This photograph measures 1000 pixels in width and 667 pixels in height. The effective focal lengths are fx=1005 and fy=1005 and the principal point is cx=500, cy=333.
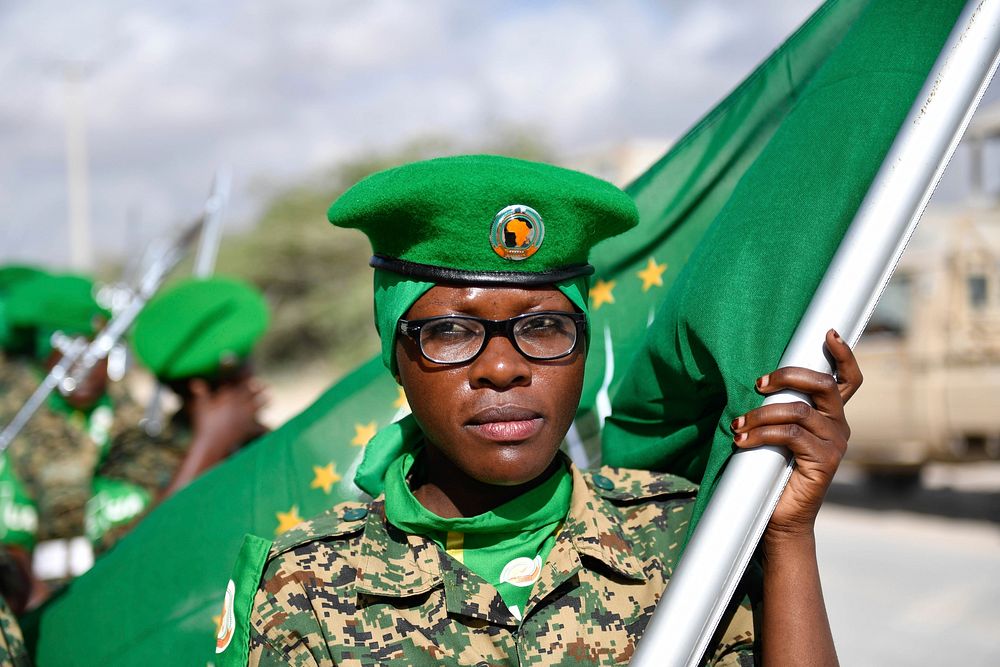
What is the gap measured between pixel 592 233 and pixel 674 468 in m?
0.55

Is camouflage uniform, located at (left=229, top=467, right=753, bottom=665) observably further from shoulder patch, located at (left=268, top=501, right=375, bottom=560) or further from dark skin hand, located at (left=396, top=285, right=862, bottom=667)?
dark skin hand, located at (left=396, top=285, right=862, bottom=667)

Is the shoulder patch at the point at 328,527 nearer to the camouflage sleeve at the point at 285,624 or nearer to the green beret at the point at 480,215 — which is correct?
the camouflage sleeve at the point at 285,624

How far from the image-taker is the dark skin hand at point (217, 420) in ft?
11.0

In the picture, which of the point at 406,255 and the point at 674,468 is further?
the point at 674,468

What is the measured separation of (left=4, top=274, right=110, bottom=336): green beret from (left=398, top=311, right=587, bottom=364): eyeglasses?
3.16 m

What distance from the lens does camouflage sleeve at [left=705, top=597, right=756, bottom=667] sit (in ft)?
5.03

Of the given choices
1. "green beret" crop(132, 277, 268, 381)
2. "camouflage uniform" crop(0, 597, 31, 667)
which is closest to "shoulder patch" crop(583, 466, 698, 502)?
"camouflage uniform" crop(0, 597, 31, 667)

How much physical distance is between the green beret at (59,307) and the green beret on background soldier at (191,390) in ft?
2.92

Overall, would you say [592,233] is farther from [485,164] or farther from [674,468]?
[674,468]

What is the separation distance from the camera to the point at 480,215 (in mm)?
1526

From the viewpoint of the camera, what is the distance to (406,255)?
1.58 metres

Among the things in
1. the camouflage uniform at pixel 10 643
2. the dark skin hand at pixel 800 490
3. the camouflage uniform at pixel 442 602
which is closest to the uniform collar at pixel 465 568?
the camouflage uniform at pixel 442 602

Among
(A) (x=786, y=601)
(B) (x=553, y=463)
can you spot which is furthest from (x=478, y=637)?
(A) (x=786, y=601)

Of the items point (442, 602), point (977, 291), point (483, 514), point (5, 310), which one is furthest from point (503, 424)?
point (977, 291)
